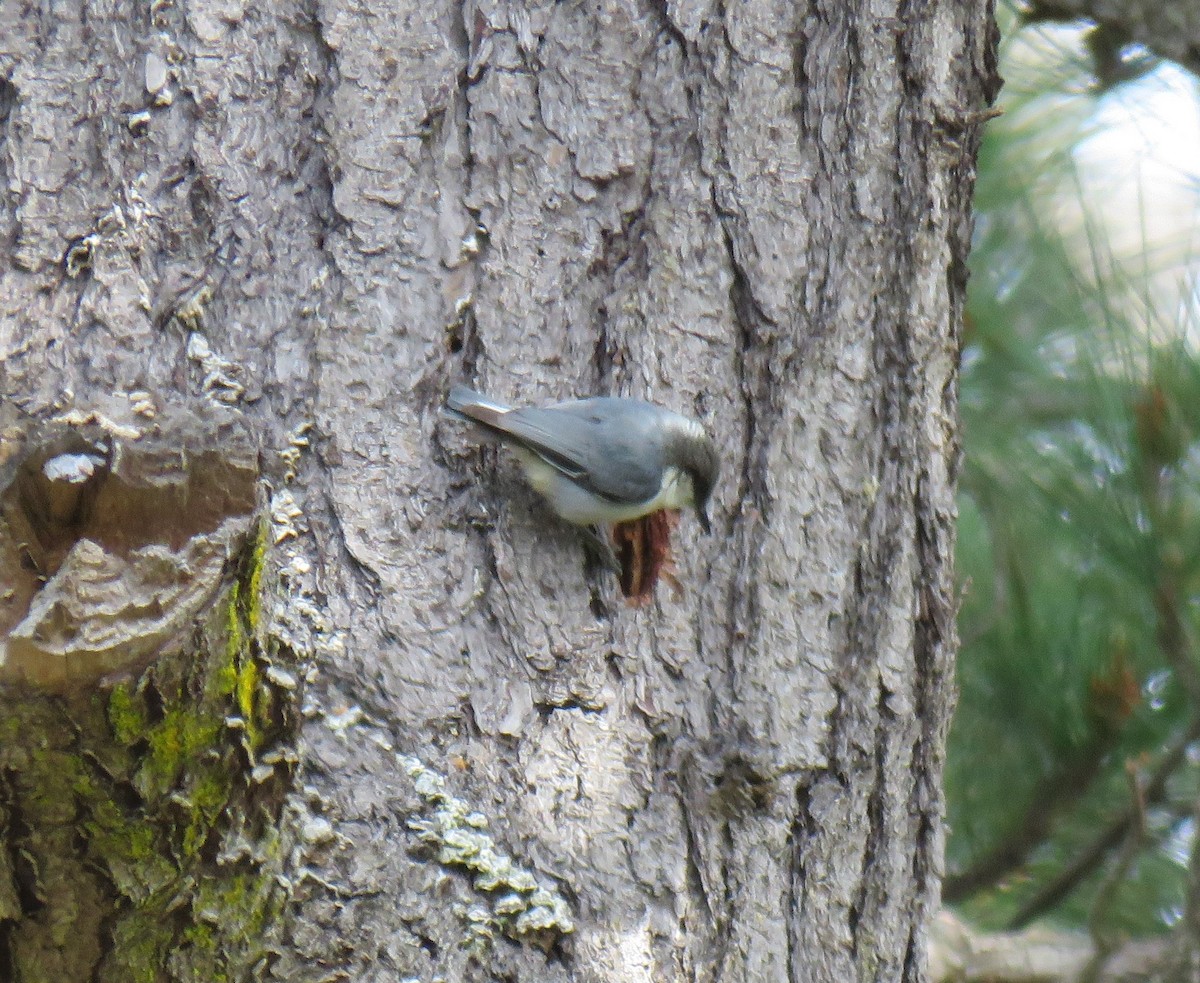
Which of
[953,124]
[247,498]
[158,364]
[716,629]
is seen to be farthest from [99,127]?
[953,124]

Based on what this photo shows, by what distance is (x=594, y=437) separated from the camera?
1671mm

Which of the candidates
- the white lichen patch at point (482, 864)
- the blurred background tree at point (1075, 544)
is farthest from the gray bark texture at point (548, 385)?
the blurred background tree at point (1075, 544)

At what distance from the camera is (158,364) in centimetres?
141

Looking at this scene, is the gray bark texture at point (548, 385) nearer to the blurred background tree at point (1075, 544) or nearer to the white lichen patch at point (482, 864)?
the white lichen patch at point (482, 864)

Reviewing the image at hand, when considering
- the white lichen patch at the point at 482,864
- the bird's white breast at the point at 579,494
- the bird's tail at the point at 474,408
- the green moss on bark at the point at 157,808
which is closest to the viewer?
the green moss on bark at the point at 157,808

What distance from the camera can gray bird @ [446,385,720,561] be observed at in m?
1.52

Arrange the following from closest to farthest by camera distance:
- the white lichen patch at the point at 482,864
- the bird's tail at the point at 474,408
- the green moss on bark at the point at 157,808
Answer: the green moss on bark at the point at 157,808, the white lichen patch at the point at 482,864, the bird's tail at the point at 474,408

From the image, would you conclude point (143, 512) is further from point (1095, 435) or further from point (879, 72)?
point (1095, 435)

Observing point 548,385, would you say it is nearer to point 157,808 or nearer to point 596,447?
point 596,447

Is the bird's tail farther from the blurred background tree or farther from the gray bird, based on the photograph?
the blurred background tree

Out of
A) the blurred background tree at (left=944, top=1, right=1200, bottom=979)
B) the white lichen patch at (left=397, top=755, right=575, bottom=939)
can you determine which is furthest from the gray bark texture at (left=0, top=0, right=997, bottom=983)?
the blurred background tree at (left=944, top=1, right=1200, bottom=979)

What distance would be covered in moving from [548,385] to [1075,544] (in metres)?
1.83

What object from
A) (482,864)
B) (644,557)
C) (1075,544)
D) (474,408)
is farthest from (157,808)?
(1075,544)

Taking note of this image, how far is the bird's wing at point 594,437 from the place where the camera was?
1550 millimetres
